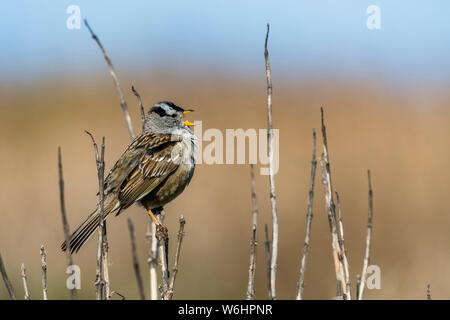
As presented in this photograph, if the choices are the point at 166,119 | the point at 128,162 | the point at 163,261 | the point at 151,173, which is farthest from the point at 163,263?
the point at 166,119

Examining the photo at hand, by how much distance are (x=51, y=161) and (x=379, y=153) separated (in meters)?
5.51

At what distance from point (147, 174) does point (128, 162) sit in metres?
0.23

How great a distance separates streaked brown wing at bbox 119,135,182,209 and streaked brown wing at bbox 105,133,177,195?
2 centimetres

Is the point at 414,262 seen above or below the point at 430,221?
below

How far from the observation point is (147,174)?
5406 mm

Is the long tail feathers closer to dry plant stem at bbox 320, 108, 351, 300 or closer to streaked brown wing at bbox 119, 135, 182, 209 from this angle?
streaked brown wing at bbox 119, 135, 182, 209

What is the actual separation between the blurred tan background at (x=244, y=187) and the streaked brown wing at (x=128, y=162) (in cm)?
263

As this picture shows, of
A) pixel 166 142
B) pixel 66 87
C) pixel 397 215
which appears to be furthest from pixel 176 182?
pixel 66 87

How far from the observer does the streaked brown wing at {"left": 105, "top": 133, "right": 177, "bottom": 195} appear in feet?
17.8

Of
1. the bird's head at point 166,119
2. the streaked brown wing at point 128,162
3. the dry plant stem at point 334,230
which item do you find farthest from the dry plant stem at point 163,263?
the bird's head at point 166,119

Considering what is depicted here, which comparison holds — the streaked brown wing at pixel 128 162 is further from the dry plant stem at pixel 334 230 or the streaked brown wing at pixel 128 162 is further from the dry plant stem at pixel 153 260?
the dry plant stem at pixel 334 230

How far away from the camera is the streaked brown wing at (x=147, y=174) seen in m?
5.26

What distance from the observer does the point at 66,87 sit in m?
14.9
